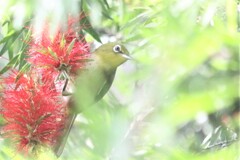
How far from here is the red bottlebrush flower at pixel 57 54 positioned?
1264mm

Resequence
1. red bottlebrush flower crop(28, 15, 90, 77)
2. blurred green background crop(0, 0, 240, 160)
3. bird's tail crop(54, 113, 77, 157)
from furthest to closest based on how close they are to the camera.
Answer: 1. bird's tail crop(54, 113, 77, 157)
2. red bottlebrush flower crop(28, 15, 90, 77)
3. blurred green background crop(0, 0, 240, 160)

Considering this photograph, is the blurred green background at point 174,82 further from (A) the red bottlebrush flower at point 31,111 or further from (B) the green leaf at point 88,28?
(B) the green leaf at point 88,28

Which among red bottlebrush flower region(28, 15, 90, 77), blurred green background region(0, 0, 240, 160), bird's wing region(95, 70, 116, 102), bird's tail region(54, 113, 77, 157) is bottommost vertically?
bird's tail region(54, 113, 77, 157)

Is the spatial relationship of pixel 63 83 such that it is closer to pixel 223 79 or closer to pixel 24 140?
pixel 24 140

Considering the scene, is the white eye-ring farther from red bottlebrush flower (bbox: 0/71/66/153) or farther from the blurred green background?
the blurred green background

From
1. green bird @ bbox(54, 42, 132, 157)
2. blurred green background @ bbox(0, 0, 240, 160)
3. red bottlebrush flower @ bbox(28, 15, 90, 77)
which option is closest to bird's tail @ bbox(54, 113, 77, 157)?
green bird @ bbox(54, 42, 132, 157)

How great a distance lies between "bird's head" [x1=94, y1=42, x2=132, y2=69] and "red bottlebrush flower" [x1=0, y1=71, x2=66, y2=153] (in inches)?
7.2

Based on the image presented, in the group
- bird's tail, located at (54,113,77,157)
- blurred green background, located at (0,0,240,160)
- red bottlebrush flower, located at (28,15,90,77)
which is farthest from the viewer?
bird's tail, located at (54,113,77,157)

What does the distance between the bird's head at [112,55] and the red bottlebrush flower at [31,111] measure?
0.60 ft

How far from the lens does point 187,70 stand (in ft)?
1.68

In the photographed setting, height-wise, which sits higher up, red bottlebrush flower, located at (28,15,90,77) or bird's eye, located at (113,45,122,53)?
red bottlebrush flower, located at (28,15,90,77)

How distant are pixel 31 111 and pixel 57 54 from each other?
0.15m

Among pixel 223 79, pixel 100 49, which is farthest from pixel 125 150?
pixel 100 49

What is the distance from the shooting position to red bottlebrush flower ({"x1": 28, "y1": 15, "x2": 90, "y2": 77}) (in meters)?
1.26
